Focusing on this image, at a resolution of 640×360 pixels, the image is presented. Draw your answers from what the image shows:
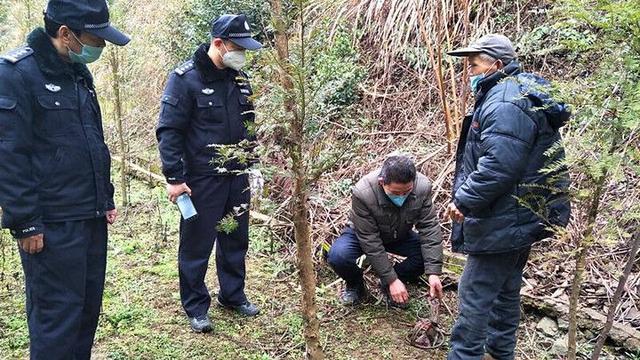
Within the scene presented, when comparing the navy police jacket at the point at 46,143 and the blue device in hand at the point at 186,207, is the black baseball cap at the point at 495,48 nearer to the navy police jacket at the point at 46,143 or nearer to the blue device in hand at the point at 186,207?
the blue device in hand at the point at 186,207

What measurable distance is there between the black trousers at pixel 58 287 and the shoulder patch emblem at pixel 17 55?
71 centimetres

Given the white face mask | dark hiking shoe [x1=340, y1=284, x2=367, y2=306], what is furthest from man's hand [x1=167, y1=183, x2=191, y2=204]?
dark hiking shoe [x1=340, y1=284, x2=367, y2=306]

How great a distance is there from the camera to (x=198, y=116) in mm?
3207

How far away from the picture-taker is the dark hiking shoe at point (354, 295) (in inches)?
150

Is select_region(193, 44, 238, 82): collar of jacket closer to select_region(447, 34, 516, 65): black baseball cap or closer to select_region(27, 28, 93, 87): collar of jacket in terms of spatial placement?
select_region(27, 28, 93, 87): collar of jacket

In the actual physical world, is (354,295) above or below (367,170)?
below

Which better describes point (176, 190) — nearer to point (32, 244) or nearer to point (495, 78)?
point (32, 244)

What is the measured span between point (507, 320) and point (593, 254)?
1.21 m

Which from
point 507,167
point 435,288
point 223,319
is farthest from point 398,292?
point 507,167

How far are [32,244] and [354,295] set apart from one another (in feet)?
7.31

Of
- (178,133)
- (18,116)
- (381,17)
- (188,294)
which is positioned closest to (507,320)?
(188,294)

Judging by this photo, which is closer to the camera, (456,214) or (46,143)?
(46,143)

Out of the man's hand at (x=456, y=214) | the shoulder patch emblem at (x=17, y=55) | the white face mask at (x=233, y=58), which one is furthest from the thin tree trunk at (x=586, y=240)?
the shoulder patch emblem at (x=17, y=55)

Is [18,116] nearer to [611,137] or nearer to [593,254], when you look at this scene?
[611,137]
